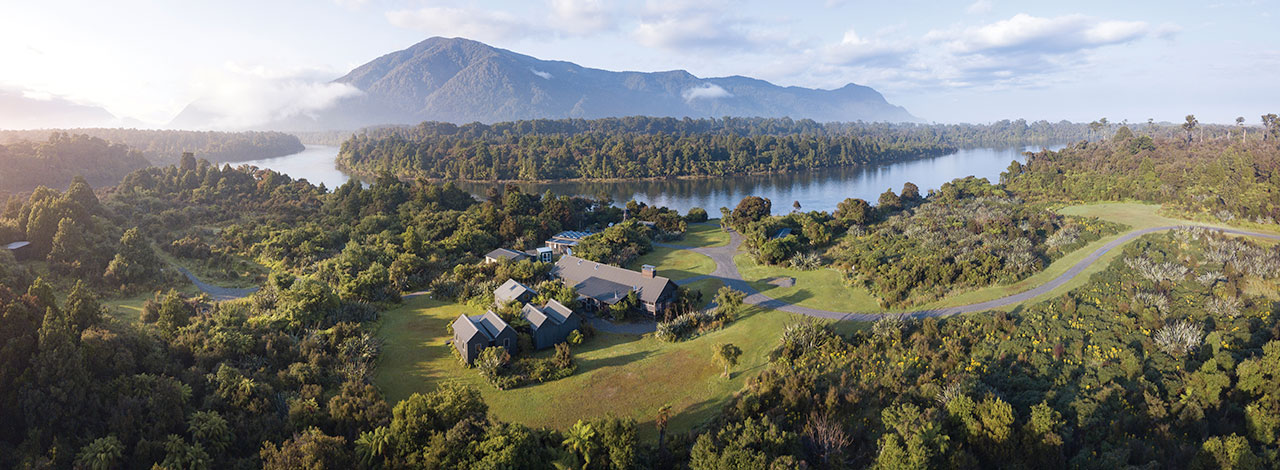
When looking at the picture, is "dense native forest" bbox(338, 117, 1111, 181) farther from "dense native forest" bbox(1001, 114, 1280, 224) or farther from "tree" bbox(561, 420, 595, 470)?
"tree" bbox(561, 420, 595, 470)

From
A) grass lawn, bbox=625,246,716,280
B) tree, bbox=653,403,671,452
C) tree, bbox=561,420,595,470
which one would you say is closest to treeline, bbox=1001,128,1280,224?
grass lawn, bbox=625,246,716,280

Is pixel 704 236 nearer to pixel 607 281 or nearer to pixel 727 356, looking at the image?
pixel 607 281

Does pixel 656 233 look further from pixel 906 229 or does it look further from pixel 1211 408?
pixel 1211 408

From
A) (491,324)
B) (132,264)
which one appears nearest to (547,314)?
(491,324)

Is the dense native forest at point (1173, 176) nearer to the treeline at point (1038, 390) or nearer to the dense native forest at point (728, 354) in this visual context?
the dense native forest at point (728, 354)

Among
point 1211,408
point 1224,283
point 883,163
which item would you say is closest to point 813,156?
point 883,163

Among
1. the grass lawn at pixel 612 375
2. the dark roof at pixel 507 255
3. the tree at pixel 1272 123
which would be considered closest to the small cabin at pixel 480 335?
the grass lawn at pixel 612 375

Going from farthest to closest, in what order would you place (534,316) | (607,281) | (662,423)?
(607,281), (534,316), (662,423)
